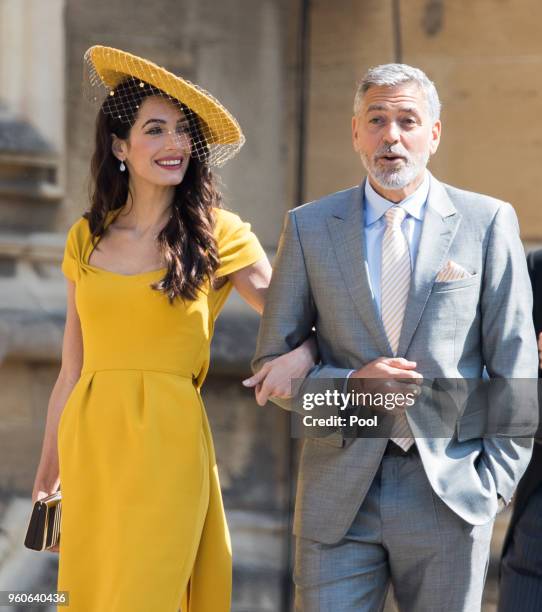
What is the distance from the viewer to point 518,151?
5.36 metres

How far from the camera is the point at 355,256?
3350 mm

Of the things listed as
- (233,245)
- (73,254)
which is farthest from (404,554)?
(73,254)

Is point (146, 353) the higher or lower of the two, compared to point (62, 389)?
higher

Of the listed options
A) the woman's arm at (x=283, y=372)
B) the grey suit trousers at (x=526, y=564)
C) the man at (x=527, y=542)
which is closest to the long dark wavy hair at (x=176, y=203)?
the woman's arm at (x=283, y=372)

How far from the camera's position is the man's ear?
12.6 ft

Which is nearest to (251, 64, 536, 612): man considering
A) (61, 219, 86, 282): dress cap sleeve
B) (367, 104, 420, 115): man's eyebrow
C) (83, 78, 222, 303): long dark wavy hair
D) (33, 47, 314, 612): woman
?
(367, 104, 420, 115): man's eyebrow

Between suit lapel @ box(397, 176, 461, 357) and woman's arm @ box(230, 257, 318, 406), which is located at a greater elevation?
suit lapel @ box(397, 176, 461, 357)

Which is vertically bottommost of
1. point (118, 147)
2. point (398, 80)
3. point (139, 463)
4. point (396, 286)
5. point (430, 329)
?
point (139, 463)

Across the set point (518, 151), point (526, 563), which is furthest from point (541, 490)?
point (518, 151)

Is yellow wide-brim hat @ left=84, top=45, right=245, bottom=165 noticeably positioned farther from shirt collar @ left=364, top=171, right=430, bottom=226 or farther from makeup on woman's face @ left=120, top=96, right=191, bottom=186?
shirt collar @ left=364, top=171, right=430, bottom=226

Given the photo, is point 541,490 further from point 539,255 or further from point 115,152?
point 115,152

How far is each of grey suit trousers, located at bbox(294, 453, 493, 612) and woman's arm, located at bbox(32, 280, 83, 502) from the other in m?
0.97

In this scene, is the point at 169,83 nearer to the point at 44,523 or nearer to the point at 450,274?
the point at 450,274

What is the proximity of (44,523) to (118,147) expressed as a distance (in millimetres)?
1160
